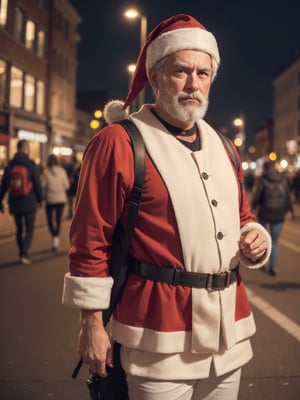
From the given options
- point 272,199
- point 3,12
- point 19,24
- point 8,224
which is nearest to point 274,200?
point 272,199

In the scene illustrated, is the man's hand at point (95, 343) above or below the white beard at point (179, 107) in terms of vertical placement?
below

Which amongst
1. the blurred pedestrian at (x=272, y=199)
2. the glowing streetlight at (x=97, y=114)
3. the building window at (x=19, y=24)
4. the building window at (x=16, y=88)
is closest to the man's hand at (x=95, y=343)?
the blurred pedestrian at (x=272, y=199)

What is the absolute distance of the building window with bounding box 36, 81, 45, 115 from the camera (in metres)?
33.8

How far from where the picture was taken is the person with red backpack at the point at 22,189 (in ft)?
30.0

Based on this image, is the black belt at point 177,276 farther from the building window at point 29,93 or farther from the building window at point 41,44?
the building window at point 41,44

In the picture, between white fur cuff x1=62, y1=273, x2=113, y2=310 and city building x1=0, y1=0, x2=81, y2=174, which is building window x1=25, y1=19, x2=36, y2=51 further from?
white fur cuff x1=62, y1=273, x2=113, y2=310

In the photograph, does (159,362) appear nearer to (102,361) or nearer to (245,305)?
(102,361)

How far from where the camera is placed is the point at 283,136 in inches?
3302

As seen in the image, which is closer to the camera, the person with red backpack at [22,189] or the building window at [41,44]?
the person with red backpack at [22,189]

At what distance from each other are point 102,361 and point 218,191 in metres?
0.83

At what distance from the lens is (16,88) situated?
98.0 ft

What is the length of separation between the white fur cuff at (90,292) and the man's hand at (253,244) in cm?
59

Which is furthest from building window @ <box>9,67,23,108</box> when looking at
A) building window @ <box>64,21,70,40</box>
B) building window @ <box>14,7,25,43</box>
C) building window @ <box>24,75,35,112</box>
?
building window @ <box>64,21,70,40</box>

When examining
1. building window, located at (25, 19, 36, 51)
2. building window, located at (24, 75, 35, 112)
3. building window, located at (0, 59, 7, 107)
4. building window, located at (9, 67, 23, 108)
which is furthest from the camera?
building window, located at (24, 75, 35, 112)
